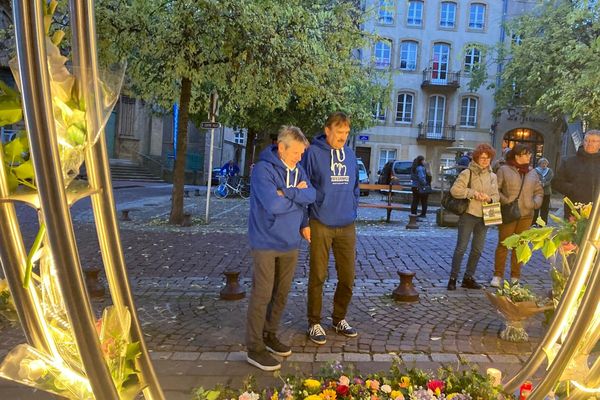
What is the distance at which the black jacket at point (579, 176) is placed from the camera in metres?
5.35

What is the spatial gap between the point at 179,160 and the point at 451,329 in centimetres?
787

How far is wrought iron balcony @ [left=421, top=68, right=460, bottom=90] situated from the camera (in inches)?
1394

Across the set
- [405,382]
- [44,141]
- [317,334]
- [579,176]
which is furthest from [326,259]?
[44,141]

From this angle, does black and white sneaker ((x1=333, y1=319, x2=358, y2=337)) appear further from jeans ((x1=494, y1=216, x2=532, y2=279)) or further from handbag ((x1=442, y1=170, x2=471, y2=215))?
jeans ((x1=494, y1=216, x2=532, y2=279))

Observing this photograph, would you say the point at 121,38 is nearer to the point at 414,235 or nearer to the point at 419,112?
the point at 414,235

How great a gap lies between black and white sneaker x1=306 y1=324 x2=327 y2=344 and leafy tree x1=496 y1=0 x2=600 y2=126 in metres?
15.7

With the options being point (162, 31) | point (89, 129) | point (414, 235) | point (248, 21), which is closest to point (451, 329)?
point (89, 129)

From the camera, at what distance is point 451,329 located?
4.60m

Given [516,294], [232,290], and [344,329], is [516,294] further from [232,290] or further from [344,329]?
[232,290]

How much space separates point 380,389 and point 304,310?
296 cm

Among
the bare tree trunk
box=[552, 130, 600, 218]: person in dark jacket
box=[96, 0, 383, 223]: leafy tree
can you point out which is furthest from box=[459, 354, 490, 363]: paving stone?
the bare tree trunk

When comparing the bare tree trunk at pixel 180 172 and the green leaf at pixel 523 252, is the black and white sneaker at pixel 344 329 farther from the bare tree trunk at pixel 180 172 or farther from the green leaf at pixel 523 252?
the bare tree trunk at pixel 180 172

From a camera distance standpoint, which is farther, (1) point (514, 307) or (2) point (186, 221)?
(2) point (186, 221)

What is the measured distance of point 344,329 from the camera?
Answer: 14.4ft
